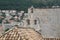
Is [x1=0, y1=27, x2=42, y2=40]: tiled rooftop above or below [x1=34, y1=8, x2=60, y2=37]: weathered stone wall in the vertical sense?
above

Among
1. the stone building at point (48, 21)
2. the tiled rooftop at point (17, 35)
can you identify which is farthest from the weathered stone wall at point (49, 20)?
the tiled rooftop at point (17, 35)

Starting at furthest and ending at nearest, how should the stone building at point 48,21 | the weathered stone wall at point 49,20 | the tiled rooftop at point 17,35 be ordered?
the weathered stone wall at point 49,20 < the stone building at point 48,21 < the tiled rooftop at point 17,35

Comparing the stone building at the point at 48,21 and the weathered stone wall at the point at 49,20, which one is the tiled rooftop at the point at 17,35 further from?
the weathered stone wall at the point at 49,20

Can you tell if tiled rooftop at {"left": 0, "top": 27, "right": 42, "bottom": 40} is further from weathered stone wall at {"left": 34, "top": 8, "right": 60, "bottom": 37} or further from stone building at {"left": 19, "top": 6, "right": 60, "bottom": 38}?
weathered stone wall at {"left": 34, "top": 8, "right": 60, "bottom": 37}

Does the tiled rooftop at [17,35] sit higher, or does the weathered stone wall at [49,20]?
the tiled rooftop at [17,35]

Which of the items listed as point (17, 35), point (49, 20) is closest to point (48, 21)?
point (49, 20)

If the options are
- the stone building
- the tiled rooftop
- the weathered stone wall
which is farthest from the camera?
the weathered stone wall

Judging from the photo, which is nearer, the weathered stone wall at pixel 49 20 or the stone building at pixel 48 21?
the stone building at pixel 48 21

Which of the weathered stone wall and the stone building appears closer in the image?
the stone building

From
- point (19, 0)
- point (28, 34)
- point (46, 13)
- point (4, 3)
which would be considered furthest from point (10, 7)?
point (28, 34)

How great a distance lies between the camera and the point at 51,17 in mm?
13609

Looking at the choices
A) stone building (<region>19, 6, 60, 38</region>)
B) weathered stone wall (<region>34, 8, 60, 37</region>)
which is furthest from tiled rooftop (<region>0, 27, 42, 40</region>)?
weathered stone wall (<region>34, 8, 60, 37</region>)

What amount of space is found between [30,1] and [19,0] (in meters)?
2.09

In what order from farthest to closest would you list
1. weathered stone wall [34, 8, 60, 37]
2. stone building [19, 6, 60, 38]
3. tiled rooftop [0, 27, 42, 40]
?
weathered stone wall [34, 8, 60, 37] → stone building [19, 6, 60, 38] → tiled rooftop [0, 27, 42, 40]
